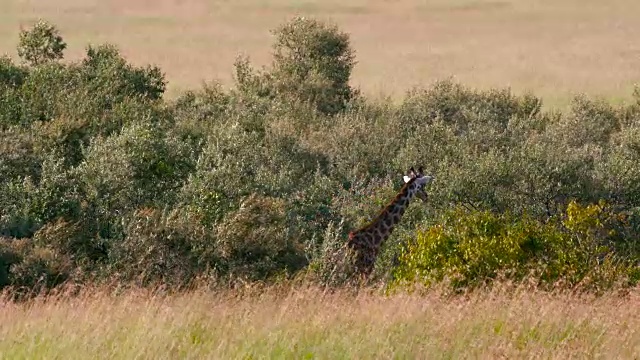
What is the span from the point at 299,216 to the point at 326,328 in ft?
35.5

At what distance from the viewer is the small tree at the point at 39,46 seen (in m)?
33.2

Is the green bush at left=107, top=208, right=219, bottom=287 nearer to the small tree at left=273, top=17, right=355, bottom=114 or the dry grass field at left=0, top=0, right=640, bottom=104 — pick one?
the small tree at left=273, top=17, right=355, bottom=114

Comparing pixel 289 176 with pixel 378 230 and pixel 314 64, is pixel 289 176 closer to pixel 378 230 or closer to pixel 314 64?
pixel 378 230

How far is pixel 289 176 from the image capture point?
2269 cm

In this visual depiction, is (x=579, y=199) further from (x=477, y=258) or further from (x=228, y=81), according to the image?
(x=228, y=81)

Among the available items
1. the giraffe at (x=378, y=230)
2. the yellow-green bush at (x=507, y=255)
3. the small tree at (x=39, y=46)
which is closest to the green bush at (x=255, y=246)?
the giraffe at (x=378, y=230)

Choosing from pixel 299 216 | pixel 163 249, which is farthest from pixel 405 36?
pixel 163 249

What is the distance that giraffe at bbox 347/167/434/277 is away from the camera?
55.2 ft

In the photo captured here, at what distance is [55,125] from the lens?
24.1 meters

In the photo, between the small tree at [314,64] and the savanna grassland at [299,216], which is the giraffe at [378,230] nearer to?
the savanna grassland at [299,216]

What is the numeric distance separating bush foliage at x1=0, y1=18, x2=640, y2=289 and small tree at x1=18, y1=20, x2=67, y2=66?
1.8 inches

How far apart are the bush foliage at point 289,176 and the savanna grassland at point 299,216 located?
5cm

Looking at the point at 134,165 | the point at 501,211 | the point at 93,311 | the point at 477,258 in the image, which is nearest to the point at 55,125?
the point at 134,165

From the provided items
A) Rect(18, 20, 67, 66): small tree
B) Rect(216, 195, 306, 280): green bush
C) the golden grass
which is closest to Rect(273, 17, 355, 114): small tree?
Rect(18, 20, 67, 66): small tree
